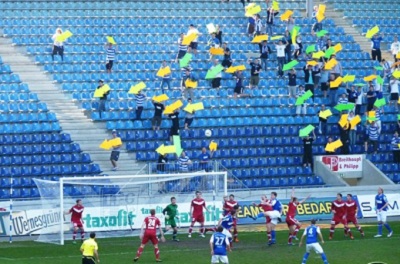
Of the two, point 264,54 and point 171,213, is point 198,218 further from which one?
point 264,54

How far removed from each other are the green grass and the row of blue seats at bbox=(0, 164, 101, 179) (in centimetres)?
461

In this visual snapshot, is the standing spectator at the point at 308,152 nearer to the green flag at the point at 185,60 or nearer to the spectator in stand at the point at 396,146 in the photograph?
the spectator in stand at the point at 396,146

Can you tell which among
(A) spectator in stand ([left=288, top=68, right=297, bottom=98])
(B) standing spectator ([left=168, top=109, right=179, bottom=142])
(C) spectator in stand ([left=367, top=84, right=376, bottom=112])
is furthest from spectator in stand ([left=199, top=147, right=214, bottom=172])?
(C) spectator in stand ([left=367, top=84, right=376, bottom=112])

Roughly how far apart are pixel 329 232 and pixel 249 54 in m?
14.2

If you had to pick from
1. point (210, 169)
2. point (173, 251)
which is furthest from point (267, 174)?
point (173, 251)

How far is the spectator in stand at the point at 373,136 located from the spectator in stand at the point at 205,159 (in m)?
8.04

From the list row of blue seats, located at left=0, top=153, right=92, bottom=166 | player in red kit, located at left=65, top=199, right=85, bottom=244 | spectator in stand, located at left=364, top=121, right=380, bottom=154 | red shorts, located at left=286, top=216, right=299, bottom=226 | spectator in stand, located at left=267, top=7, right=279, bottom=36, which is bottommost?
red shorts, located at left=286, top=216, right=299, bottom=226

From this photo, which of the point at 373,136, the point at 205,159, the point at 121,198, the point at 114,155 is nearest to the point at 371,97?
the point at 373,136

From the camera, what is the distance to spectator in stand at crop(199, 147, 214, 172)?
44.8 meters

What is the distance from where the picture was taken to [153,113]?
48594 millimetres

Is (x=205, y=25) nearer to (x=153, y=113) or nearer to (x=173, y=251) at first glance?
(x=153, y=113)

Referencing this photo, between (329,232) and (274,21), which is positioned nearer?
(329,232)

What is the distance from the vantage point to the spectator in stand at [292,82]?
170 ft

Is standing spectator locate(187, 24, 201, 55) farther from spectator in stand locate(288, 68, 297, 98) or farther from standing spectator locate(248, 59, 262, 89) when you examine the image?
spectator in stand locate(288, 68, 297, 98)
